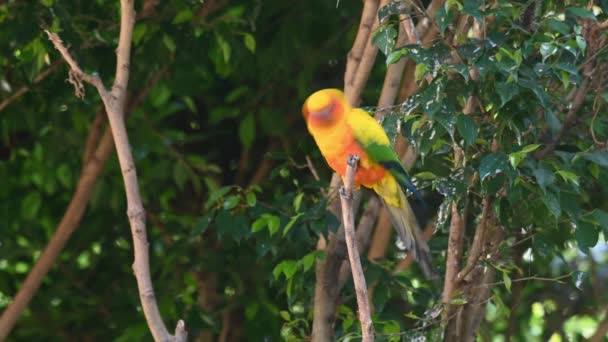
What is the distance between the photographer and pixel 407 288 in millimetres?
3986

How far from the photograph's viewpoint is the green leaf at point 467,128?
3.14m

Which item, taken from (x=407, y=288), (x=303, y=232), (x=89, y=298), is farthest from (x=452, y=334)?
(x=89, y=298)

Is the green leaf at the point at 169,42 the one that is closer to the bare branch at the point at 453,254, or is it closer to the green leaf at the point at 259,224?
the green leaf at the point at 259,224

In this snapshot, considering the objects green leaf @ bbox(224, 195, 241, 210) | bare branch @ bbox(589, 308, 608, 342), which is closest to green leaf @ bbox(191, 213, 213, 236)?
green leaf @ bbox(224, 195, 241, 210)

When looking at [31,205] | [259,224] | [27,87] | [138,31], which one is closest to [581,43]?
[259,224]

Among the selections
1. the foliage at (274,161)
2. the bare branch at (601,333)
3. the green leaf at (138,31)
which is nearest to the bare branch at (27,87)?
the foliage at (274,161)

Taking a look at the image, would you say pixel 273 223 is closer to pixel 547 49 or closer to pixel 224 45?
pixel 224 45

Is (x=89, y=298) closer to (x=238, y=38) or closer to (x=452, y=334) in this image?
(x=238, y=38)

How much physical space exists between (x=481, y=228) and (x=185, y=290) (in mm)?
1838

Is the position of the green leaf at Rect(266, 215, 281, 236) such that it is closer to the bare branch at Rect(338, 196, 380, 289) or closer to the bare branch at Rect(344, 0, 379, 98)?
the bare branch at Rect(338, 196, 380, 289)

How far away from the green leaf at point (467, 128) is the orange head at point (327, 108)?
1.41 feet

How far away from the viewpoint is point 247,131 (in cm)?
530

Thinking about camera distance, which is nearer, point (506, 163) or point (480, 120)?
point (506, 163)

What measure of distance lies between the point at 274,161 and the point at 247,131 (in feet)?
0.94
